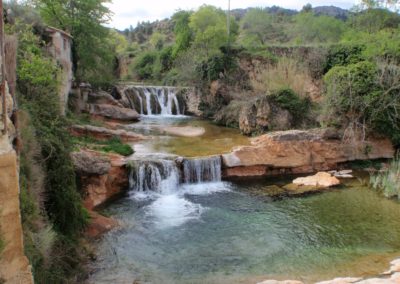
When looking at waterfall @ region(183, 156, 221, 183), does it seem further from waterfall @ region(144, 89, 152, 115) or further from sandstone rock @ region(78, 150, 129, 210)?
waterfall @ region(144, 89, 152, 115)

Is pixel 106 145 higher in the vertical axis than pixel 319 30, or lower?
lower

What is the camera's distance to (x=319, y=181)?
15.0m

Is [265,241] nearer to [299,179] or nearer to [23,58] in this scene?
[299,179]

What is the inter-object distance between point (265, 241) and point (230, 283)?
2402 mm

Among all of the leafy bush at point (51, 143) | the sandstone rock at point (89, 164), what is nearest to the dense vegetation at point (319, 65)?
the sandstone rock at point (89, 164)

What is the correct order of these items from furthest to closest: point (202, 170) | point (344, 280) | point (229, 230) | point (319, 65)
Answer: point (319, 65) → point (202, 170) → point (229, 230) → point (344, 280)

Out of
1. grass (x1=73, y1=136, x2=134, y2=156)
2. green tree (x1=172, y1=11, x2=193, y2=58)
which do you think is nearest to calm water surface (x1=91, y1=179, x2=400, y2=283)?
grass (x1=73, y1=136, x2=134, y2=156)

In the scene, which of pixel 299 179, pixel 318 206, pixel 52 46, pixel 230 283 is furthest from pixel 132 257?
pixel 52 46

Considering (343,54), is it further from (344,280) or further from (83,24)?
(344,280)

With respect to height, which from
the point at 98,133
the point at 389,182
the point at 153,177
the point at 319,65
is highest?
the point at 319,65

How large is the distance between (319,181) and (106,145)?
8523mm

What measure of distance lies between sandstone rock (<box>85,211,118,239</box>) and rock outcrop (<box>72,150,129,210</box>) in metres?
1.12

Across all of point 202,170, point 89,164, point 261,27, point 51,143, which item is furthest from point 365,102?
point 261,27

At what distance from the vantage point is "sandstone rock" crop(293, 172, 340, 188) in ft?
48.6
